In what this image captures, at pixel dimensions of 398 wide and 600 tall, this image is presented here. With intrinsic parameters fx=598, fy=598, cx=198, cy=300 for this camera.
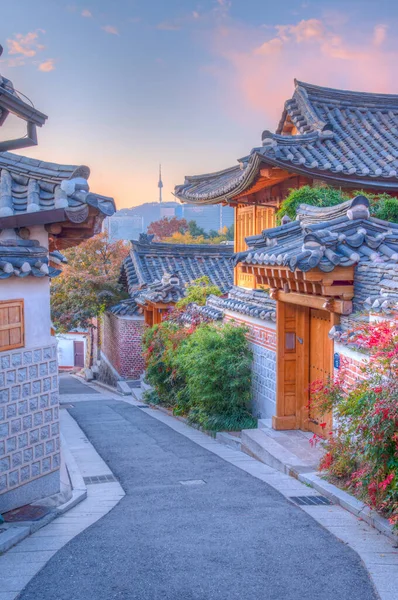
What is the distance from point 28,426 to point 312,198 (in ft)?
27.2

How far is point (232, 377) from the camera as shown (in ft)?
42.8

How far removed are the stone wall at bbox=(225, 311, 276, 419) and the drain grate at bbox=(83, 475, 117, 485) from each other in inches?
141

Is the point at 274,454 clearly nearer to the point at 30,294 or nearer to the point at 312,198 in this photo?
the point at 30,294

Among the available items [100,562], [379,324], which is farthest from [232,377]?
[100,562]

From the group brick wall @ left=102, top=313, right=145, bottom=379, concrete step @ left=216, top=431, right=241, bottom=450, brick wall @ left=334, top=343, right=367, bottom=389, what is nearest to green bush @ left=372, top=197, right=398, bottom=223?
brick wall @ left=334, top=343, right=367, bottom=389

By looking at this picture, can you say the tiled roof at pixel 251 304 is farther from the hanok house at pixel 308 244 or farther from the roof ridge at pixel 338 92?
the roof ridge at pixel 338 92

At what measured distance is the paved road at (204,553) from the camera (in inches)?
211

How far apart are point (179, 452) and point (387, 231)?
19.0 feet

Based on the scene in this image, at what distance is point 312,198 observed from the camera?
1334 cm

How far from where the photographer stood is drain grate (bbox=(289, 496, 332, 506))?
7758 mm

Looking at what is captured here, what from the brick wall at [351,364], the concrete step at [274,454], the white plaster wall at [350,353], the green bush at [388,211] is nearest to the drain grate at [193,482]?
the concrete step at [274,454]

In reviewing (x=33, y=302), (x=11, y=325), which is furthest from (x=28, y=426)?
(x=33, y=302)

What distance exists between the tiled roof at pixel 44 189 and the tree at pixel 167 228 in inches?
1811

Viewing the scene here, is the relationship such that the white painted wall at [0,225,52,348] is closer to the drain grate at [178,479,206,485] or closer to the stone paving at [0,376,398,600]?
the stone paving at [0,376,398,600]
